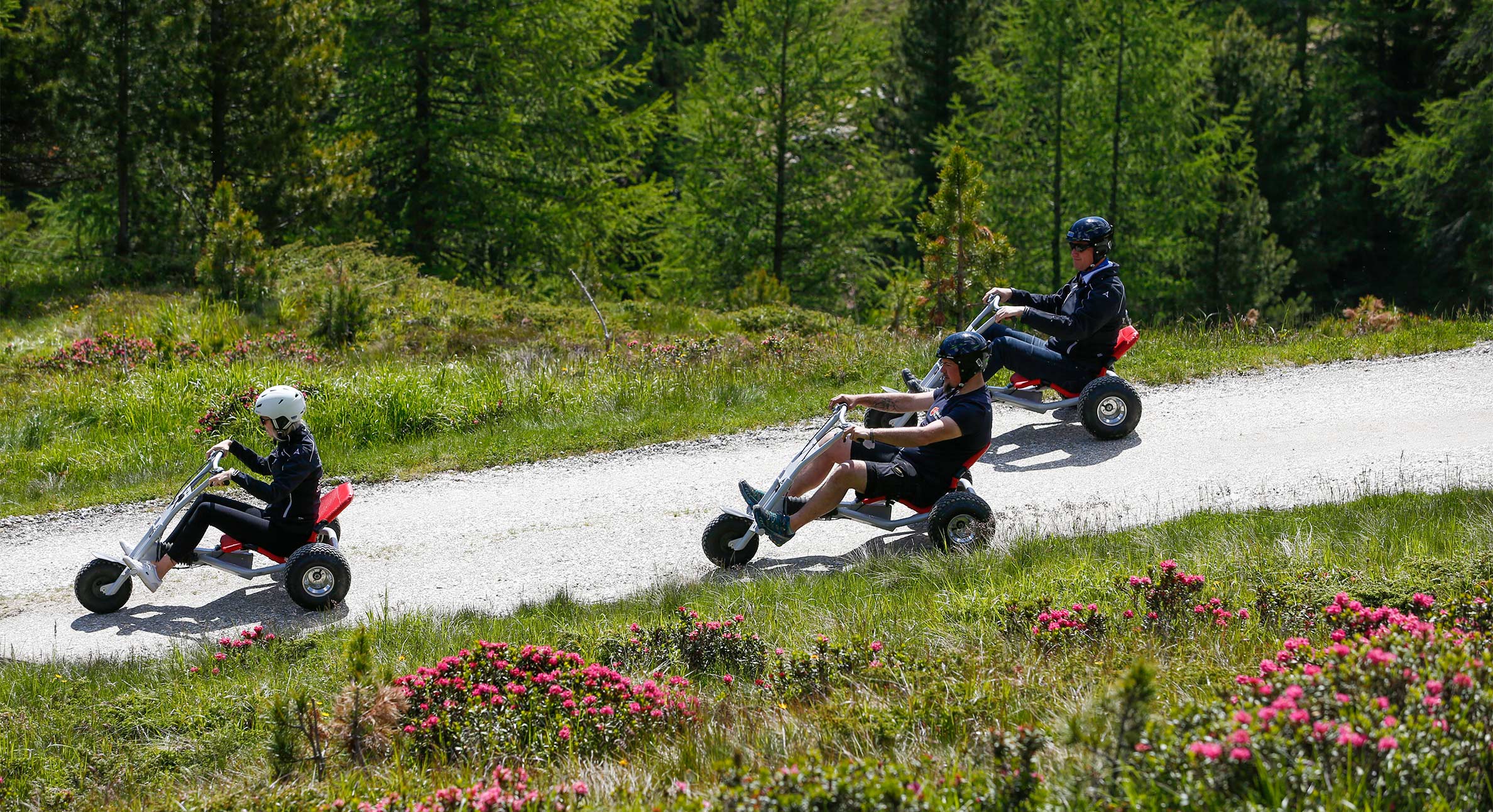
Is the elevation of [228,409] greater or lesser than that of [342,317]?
lesser

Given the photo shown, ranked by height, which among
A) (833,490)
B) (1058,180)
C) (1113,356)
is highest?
(1058,180)

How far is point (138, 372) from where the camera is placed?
13.5m

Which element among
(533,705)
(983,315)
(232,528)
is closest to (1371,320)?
(983,315)

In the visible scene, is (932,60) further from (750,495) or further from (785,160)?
(750,495)

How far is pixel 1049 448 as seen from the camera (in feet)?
33.8

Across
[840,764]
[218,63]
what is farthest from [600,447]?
[218,63]

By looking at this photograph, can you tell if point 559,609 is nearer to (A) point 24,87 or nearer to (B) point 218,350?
(B) point 218,350

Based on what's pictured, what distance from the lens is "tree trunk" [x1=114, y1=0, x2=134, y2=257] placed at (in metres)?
22.2

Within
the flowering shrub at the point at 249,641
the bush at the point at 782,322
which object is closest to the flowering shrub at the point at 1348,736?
the flowering shrub at the point at 249,641

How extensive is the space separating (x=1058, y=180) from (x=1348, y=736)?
92.9 feet

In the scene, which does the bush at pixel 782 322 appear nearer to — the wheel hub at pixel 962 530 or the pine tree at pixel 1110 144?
the wheel hub at pixel 962 530

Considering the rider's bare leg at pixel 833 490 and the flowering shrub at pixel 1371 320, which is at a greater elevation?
the flowering shrub at pixel 1371 320

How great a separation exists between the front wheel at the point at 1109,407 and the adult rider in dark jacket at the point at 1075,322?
253mm

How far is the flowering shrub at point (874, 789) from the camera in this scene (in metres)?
4.06
